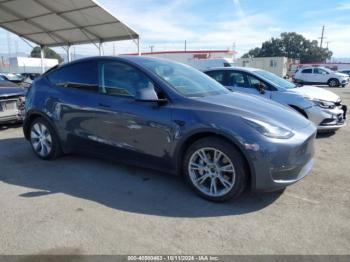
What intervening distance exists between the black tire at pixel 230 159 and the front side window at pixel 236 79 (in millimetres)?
4419

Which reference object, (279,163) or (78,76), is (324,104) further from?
(78,76)

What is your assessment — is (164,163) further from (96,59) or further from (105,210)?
(96,59)

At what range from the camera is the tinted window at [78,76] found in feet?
15.4

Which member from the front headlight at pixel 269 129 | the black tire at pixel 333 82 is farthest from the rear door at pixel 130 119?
the black tire at pixel 333 82

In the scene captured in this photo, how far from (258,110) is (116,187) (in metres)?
2.04

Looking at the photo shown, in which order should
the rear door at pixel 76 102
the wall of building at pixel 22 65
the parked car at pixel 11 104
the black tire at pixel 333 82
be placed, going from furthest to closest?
the wall of building at pixel 22 65
the black tire at pixel 333 82
the parked car at pixel 11 104
the rear door at pixel 76 102

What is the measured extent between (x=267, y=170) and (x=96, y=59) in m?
2.90

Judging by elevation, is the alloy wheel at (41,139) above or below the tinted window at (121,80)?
below

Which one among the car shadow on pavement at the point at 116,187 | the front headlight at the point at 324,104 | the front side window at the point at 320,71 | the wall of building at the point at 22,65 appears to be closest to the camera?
the car shadow on pavement at the point at 116,187

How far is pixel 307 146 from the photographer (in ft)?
12.2

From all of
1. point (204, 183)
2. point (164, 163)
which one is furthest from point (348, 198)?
point (164, 163)

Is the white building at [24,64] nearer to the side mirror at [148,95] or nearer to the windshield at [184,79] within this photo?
the windshield at [184,79]

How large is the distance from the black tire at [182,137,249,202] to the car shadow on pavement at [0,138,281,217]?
0.35ft

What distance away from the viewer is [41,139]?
5.34 meters
